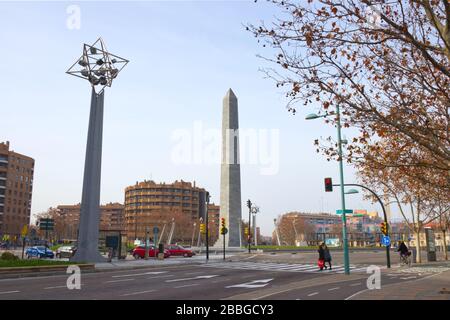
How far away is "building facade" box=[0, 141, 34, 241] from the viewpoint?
350 feet

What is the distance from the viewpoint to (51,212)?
142 m

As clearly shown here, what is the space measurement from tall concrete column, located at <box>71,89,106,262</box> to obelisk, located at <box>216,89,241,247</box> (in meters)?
28.0

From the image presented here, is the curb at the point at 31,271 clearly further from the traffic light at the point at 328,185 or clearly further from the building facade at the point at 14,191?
the building facade at the point at 14,191

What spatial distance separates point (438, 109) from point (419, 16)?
166 inches

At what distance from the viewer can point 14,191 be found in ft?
363

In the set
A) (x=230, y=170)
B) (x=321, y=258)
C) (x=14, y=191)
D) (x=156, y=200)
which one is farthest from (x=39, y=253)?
(x=156, y=200)

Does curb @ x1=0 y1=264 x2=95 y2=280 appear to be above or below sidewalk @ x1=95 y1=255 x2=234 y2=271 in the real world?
above

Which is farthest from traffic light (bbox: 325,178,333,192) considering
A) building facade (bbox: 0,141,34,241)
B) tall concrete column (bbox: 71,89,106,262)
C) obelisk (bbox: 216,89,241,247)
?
building facade (bbox: 0,141,34,241)

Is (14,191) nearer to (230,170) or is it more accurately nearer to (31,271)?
(230,170)

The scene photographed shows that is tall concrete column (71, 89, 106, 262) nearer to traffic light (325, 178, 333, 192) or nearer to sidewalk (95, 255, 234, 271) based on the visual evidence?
sidewalk (95, 255, 234, 271)

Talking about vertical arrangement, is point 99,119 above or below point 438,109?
above

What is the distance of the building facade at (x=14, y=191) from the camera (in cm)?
10675
